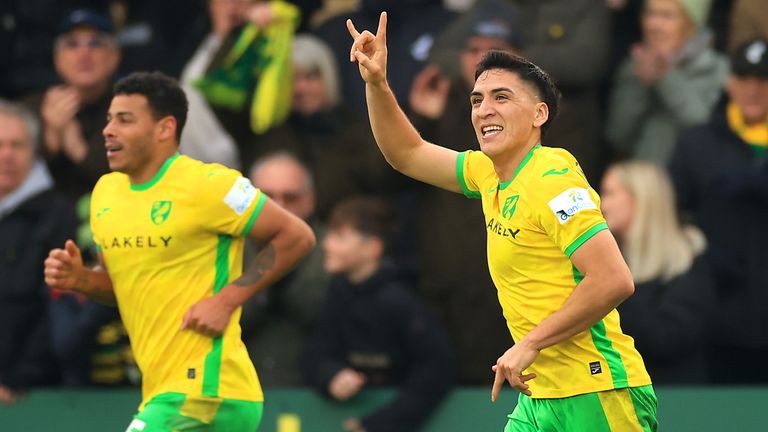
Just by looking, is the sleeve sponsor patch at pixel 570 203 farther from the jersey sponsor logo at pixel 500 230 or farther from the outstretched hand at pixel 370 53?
the outstretched hand at pixel 370 53

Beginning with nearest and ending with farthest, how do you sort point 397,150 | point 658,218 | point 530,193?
1. point 530,193
2. point 397,150
3. point 658,218

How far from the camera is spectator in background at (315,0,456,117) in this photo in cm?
1050

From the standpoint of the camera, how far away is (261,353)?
9.67 metres

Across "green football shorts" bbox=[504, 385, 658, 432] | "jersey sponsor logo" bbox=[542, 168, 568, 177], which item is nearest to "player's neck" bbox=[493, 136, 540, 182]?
"jersey sponsor logo" bbox=[542, 168, 568, 177]

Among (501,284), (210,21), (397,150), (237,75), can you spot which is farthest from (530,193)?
(210,21)

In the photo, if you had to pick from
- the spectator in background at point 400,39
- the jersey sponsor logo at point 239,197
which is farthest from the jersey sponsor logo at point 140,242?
the spectator in background at point 400,39

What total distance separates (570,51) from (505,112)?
3645mm

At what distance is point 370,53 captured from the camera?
21.9ft

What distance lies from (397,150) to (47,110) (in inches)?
177

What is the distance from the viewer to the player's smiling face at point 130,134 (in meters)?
7.39

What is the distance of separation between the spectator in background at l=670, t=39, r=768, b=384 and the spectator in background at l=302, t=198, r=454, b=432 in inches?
71.4

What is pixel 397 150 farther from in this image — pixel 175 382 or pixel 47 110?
pixel 47 110

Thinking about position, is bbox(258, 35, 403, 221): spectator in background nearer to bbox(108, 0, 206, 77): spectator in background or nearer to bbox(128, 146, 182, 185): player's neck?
bbox(108, 0, 206, 77): spectator in background

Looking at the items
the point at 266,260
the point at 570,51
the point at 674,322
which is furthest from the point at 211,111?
the point at 674,322
